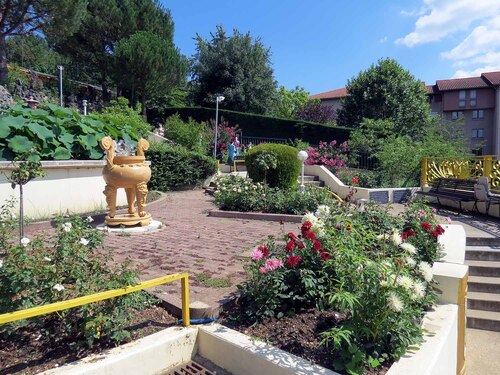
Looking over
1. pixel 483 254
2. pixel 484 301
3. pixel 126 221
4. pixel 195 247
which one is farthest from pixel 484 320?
pixel 126 221

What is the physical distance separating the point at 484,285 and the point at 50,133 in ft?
27.9

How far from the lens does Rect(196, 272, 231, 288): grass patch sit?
3744 mm

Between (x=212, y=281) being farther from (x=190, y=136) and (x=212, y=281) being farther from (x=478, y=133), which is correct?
(x=478, y=133)

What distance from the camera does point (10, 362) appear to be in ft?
7.48

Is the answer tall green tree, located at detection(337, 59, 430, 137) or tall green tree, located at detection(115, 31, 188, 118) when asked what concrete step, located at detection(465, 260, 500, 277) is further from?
tall green tree, located at detection(337, 59, 430, 137)

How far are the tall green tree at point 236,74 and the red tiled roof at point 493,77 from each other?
2680 centimetres

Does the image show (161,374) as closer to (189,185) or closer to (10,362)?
(10,362)

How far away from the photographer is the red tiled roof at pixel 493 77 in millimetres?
39125

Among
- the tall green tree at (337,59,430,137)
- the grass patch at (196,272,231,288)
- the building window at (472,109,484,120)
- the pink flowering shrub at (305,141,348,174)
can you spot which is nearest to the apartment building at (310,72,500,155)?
the building window at (472,109,484,120)

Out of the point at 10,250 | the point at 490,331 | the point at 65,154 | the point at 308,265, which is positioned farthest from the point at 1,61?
the point at 490,331

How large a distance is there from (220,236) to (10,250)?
3.79m

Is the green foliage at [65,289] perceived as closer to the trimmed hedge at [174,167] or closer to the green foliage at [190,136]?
the trimmed hedge at [174,167]

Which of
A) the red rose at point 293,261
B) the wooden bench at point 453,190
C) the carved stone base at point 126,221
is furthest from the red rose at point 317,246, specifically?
the wooden bench at point 453,190

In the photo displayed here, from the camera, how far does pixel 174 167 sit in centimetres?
1238
